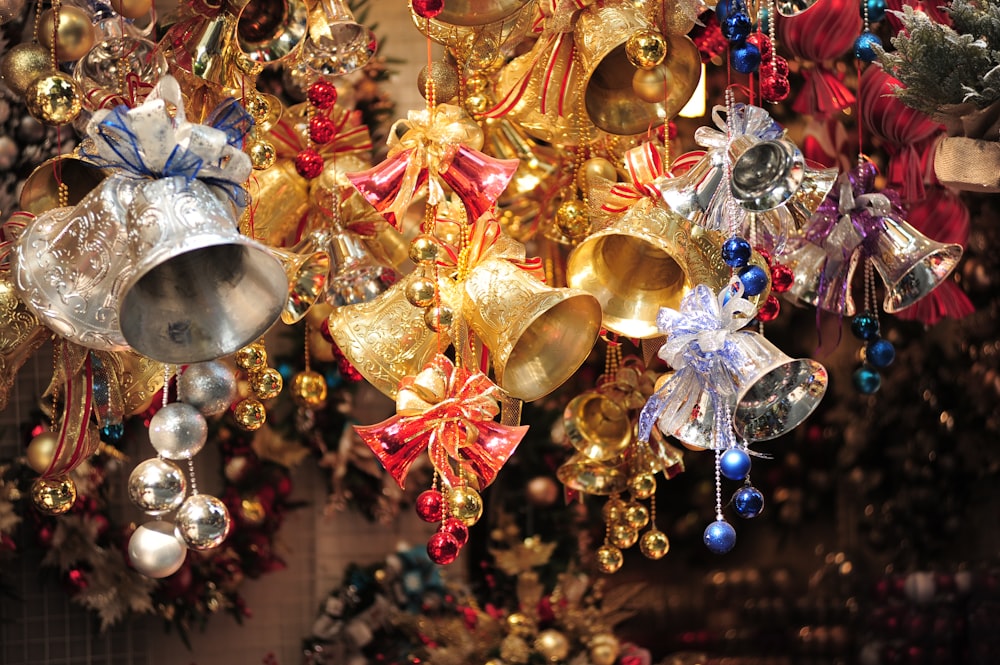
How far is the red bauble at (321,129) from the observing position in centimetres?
191

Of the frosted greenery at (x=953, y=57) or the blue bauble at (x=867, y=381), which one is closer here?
the frosted greenery at (x=953, y=57)

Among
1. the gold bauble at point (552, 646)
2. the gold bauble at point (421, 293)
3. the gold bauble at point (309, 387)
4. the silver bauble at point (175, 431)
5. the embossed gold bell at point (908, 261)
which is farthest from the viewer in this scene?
the gold bauble at point (552, 646)

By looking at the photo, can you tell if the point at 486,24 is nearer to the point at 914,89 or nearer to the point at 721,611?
the point at 914,89

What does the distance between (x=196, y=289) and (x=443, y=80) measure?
1.81ft

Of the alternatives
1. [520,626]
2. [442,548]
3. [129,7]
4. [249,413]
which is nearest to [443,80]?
[129,7]

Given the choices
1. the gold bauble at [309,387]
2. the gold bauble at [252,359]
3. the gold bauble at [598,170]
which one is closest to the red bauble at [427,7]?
the gold bauble at [598,170]

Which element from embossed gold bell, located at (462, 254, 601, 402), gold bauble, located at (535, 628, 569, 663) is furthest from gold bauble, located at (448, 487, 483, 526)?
gold bauble, located at (535, 628, 569, 663)

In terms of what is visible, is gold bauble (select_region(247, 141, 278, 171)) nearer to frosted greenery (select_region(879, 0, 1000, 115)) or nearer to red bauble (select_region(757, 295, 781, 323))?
red bauble (select_region(757, 295, 781, 323))

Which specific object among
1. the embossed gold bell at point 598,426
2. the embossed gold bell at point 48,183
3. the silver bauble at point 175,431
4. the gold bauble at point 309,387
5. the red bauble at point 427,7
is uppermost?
the red bauble at point 427,7

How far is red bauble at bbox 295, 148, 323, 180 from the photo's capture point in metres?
1.92

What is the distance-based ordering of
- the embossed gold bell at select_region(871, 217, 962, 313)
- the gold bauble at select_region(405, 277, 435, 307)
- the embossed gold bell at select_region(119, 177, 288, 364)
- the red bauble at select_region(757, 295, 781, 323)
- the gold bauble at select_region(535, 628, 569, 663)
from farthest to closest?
the gold bauble at select_region(535, 628, 569, 663)
the embossed gold bell at select_region(871, 217, 962, 313)
the red bauble at select_region(757, 295, 781, 323)
the gold bauble at select_region(405, 277, 435, 307)
the embossed gold bell at select_region(119, 177, 288, 364)

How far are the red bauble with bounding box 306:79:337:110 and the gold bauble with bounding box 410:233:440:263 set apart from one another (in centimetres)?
27

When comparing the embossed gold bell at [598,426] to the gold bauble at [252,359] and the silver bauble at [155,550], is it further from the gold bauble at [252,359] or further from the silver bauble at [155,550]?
the silver bauble at [155,550]

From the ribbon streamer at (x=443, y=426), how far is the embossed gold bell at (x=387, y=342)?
0.33ft
